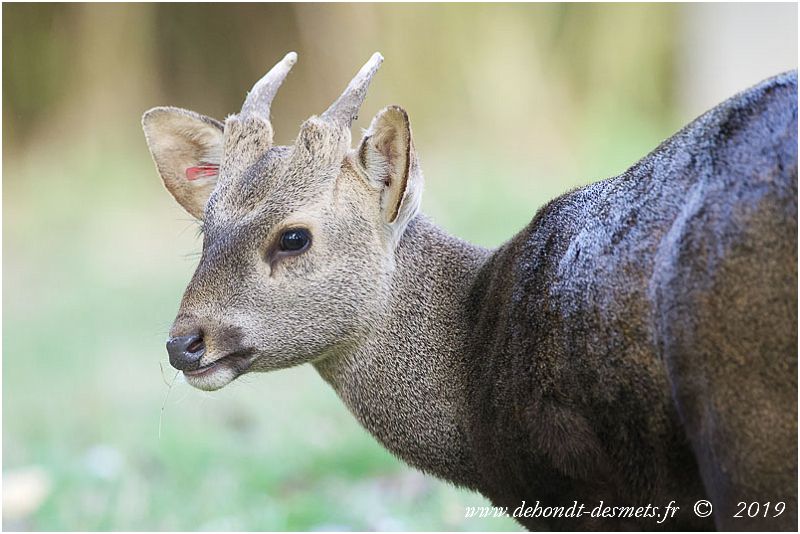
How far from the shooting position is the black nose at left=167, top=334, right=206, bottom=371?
11.4ft

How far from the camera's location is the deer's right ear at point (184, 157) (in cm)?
421

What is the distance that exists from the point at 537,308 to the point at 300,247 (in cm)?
81

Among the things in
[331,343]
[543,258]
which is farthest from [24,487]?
A: [543,258]

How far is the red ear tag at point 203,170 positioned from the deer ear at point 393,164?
0.79m

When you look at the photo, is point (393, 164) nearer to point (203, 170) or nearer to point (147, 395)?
point (203, 170)

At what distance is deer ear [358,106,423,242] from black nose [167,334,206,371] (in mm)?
749

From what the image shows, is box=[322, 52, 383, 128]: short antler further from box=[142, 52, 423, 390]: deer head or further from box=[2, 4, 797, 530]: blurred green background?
box=[2, 4, 797, 530]: blurred green background

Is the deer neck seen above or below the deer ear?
below

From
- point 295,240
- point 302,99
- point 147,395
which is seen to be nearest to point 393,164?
point 295,240

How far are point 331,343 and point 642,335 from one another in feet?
3.75

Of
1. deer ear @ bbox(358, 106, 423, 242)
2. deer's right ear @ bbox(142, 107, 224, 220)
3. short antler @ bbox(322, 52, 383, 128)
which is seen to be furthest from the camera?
deer's right ear @ bbox(142, 107, 224, 220)

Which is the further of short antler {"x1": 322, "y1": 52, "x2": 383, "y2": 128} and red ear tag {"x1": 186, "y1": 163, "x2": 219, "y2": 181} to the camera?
red ear tag {"x1": 186, "y1": 163, "x2": 219, "y2": 181}

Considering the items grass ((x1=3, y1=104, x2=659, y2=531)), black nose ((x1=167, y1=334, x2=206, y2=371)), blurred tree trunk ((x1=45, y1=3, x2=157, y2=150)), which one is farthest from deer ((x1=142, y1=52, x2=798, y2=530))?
blurred tree trunk ((x1=45, y1=3, x2=157, y2=150))

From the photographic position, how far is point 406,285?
3.77m
